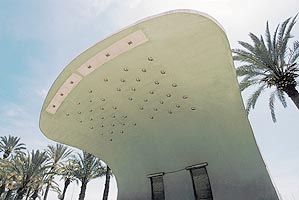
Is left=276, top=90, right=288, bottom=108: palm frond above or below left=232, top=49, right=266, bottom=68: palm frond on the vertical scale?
below

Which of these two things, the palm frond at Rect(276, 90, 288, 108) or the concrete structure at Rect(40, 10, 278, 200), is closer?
the concrete structure at Rect(40, 10, 278, 200)

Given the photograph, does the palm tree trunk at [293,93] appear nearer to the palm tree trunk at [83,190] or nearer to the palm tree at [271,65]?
the palm tree at [271,65]

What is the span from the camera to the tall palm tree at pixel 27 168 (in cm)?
2370

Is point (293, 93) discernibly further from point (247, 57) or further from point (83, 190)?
point (83, 190)

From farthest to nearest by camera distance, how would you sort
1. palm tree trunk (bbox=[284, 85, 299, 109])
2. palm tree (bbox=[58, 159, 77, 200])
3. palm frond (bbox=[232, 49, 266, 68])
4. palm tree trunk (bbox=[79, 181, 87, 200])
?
palm tree (bbox=[58, 159, 77, 200]), palm tree trunk (bbox=[79, 181, 87, 200]), palm frond (bbox=[232, 49, 266, 68]), palm tree trunk (bbox=[284, 85, 299, 109])

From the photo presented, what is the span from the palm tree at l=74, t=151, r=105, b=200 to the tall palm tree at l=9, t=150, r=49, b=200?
3816mm

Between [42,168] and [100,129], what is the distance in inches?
684

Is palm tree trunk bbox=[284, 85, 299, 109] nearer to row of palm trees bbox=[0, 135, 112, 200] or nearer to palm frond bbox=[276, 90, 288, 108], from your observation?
palm frond bbox=[276, 90, 288, 108]

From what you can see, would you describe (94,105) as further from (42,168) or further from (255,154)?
(42,168)

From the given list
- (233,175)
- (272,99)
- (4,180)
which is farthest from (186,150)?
(4,180)

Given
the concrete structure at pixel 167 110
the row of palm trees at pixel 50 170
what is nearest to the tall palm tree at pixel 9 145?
the row of palm trees at pixel 50 170

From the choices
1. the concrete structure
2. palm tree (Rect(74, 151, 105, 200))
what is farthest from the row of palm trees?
the concrete structure

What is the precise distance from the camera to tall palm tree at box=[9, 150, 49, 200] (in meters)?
23.7

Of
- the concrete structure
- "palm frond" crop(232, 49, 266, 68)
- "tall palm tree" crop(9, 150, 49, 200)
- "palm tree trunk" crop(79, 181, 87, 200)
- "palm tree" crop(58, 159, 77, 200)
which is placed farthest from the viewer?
"palm tree" crop(58, 159, 77, 200)
